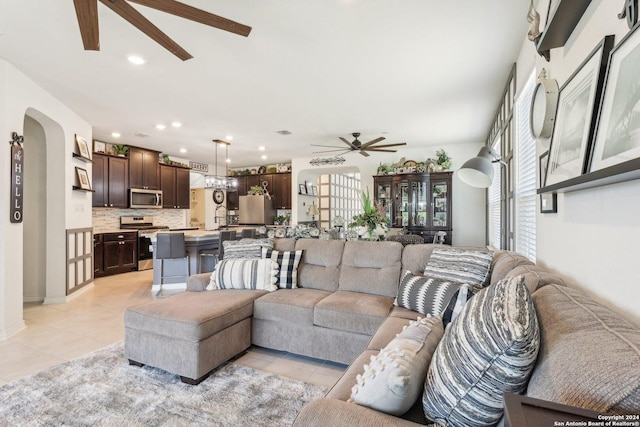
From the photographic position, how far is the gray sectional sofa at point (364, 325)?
25.9 inches

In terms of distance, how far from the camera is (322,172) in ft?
25.5

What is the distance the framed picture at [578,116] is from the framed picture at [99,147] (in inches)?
264

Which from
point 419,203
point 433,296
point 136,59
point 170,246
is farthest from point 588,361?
point 419,203

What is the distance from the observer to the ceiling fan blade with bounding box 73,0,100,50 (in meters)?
1.57

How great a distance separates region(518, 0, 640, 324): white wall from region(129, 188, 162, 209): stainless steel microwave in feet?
22.1

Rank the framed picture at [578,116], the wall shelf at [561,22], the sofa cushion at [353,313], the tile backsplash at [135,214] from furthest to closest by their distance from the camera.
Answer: the tile backsplash at [135,214] < the sofa cushion at [353,313] < the wall shelf at [561,22] < the framed picture at [578,116]

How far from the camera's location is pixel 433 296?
6.88 ft

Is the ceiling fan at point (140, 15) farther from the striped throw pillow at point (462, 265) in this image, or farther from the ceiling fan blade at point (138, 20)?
the striped throw pillow at point (462, 265)

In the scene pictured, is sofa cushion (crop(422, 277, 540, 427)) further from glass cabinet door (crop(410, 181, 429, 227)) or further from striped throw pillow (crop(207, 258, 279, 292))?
glass cabinet door (crop(410, 181, 429, 227))

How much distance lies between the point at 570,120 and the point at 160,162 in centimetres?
722

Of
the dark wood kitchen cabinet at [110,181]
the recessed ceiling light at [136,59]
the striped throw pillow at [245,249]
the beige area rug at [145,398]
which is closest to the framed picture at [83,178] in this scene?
the dark wood kitchen cabinet at [110,181]

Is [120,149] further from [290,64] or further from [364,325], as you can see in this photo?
[364,325]

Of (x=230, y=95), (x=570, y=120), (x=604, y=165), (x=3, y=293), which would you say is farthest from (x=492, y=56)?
(x=3, y=293)

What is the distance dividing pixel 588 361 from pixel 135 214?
7.44 metres
